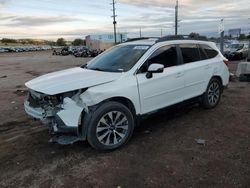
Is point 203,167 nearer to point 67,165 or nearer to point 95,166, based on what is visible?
point 95,166

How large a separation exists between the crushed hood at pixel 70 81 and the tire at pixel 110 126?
0.42m

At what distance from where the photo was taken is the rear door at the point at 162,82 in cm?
524

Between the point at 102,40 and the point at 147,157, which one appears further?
the point at 102,40

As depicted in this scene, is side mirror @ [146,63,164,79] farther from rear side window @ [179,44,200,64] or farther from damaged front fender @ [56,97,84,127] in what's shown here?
damaged front fender @ [56,97,84,127]

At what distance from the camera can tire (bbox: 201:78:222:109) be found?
6816 mm

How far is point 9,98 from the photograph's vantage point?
9.55m

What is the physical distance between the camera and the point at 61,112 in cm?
450

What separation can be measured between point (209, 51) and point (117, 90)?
3200 millimetres

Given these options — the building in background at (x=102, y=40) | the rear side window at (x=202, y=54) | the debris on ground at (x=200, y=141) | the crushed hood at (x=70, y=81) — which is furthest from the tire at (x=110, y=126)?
the building in background at (x=102, y=40)

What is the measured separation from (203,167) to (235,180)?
49 cm

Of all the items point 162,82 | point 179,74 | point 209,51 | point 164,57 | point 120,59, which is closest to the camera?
point 162,82

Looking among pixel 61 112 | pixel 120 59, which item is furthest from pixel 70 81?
pixel 120 59

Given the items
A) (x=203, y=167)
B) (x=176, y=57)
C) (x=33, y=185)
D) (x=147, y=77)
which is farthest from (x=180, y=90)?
(x=33, y=185)

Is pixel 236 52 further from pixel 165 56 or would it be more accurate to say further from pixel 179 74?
pixel 165 56
